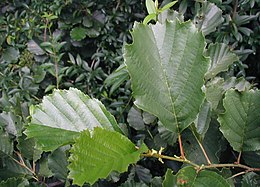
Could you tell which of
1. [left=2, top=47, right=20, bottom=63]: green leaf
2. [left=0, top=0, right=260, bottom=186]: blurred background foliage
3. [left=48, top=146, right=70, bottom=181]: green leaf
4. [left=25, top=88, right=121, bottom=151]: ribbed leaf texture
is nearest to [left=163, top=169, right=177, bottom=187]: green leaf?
[left=25, top=88, right=121, bottom=151]: ribbed leaf texture

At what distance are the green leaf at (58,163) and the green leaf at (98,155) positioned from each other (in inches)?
10.6

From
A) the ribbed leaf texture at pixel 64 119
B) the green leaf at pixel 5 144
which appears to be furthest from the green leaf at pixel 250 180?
the green leaf at pixel 5 144

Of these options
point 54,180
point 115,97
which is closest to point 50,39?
point 115,97

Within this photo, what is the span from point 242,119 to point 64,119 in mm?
321

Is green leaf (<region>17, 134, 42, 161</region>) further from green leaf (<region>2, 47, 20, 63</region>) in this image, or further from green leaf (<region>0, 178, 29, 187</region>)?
green leaf (<region>2, 47, 20, 63</region>)

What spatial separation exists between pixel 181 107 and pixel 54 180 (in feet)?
1.44

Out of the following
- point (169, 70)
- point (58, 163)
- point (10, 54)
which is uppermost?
point (169, 70)

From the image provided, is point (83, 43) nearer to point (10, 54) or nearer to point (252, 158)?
point (10, 54)

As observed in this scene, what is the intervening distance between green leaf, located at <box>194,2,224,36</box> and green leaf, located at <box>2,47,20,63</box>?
995mm

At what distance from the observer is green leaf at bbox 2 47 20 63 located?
5.66 feet

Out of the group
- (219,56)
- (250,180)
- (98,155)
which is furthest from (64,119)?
(219,56)

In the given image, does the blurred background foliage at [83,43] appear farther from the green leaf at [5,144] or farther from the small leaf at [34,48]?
the green leaf at [5,144]

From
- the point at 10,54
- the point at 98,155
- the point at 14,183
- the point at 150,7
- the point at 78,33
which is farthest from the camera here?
the point at 10,54

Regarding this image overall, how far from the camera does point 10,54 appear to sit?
1.75 m
